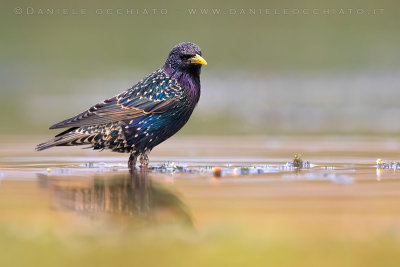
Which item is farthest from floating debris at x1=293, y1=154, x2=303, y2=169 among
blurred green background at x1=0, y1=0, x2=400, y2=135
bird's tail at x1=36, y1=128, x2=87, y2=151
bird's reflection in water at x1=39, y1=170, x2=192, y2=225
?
blurred green background at x1=0, y1=0, x2=400, y2=135

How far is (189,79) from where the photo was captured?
9.07 meters

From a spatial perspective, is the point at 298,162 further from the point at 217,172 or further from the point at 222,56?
the point at 222,56

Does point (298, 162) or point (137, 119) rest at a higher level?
point (137, 119)

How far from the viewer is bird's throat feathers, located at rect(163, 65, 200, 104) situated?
8969mm

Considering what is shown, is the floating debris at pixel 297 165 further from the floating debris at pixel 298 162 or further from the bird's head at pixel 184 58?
the bird's head at pixel 184 58

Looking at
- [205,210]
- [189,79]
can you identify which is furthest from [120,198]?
[189,79]

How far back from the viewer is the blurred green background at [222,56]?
17750 mm

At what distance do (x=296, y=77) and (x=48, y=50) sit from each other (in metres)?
6.99

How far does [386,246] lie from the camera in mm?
4844

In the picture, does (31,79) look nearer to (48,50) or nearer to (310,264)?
(48,50)

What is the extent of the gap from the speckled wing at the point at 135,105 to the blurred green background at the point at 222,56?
6127mm

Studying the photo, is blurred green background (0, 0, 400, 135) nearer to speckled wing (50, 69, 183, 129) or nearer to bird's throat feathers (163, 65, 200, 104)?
bird's throat feathers (163, 65, 200, 104)

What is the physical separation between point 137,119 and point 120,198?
251 cm

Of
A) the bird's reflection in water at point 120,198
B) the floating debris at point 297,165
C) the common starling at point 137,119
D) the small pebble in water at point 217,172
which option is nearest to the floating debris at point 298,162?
the floating debris at point 297,165
